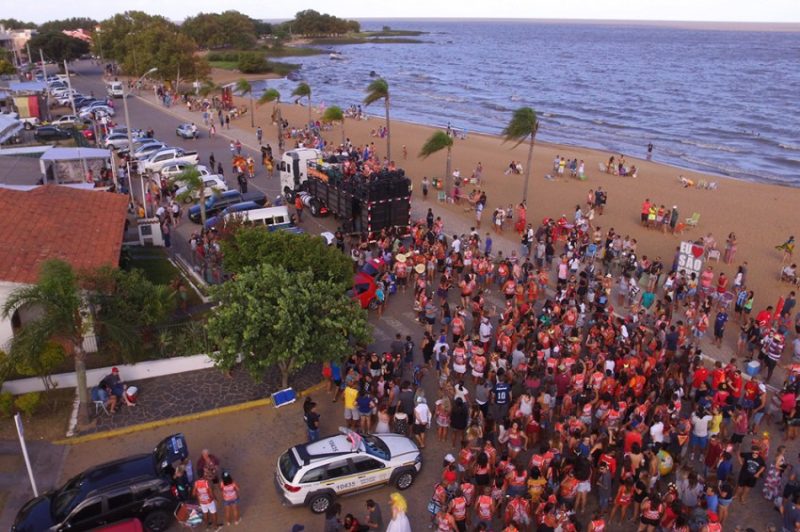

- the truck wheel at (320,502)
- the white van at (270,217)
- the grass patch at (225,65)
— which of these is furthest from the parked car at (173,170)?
the grass patch at (225,65)

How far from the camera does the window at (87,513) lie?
10547 millimetres

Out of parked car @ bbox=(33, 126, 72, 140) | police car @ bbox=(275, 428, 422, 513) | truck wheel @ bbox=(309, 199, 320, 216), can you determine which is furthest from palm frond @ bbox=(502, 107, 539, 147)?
parked car @ bbox=(33, 126, 72, 140)

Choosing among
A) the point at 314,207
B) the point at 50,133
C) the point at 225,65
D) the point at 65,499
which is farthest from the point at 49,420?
the point at 225,65

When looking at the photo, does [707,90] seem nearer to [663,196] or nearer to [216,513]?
[663,196]

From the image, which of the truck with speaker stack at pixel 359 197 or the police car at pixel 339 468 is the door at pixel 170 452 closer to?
the police car at pixel 339 468

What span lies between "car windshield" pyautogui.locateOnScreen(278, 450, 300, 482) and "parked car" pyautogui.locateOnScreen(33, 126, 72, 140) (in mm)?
39087

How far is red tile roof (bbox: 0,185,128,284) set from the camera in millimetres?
16328

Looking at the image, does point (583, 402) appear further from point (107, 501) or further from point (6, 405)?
point (6, 405)

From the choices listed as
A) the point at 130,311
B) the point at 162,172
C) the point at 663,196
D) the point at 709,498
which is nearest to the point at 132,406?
the point at 130,311

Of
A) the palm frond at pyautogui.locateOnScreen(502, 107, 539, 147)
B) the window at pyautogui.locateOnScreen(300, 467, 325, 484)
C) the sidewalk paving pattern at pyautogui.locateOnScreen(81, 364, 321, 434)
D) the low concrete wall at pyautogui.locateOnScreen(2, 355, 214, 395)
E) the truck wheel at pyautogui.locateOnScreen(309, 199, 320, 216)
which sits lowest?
the sidewalk paving pattern at pyautogui.locateOnScreen(81, 364, 321, 434)

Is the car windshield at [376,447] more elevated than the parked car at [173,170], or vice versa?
the parked car at [173,170]

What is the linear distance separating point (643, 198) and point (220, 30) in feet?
392

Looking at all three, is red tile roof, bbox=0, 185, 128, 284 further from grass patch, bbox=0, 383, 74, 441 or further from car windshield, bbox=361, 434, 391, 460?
car windshield, bbox=361, 434, 391, 460

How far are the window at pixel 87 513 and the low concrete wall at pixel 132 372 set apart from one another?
5302 millimetres
